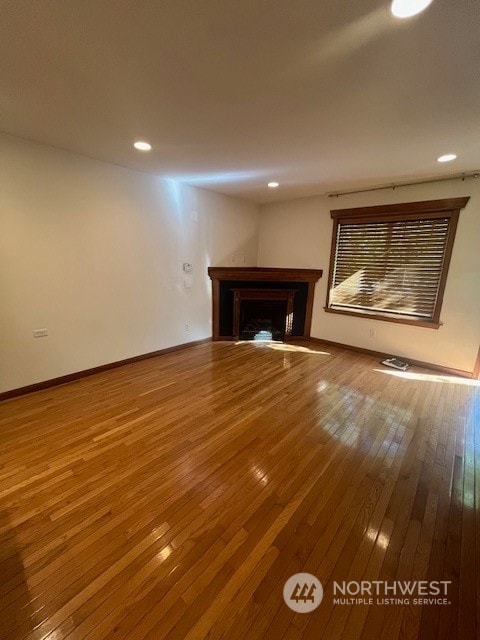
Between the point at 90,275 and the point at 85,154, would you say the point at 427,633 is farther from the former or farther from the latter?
the point at 85,154

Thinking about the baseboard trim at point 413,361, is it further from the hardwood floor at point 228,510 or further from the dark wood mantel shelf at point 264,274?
the dark wood mantel shelf at point 264,274

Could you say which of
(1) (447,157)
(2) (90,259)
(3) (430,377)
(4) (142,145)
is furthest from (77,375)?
(1) (447,157)

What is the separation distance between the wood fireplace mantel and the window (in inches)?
12.6

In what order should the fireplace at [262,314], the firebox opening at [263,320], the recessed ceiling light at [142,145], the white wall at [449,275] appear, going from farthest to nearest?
1. the firebox opening at [263,320]
2. the fireplace at [262,314]
3. the white wall at [449,275]
4. the recessed ceiling light at [142,145]

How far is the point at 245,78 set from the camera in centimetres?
147

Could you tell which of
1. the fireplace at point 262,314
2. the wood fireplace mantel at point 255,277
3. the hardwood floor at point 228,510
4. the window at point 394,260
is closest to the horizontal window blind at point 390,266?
the window at point 394,260

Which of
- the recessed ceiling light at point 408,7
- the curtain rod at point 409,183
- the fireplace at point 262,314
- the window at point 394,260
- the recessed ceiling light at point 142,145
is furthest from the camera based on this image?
the fireplace at point 262,314

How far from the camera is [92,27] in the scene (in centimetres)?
118

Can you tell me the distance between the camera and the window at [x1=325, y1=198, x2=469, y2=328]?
3342 millimetres

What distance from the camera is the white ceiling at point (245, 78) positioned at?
1106mm

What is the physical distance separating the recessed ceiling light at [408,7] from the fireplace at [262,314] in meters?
3.52

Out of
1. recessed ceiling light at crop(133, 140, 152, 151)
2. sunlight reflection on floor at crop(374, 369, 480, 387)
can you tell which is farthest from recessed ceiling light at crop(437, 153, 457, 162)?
recessed ceiling light at crop(133, 140, 152, 151)

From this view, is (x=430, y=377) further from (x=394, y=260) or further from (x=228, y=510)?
(x=228, y=510)

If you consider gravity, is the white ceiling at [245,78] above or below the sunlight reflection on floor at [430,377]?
above
